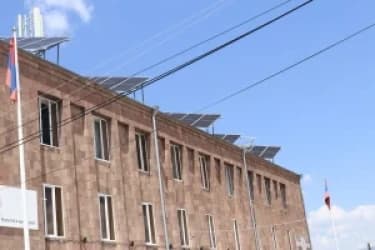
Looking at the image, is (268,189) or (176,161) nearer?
(176,161)

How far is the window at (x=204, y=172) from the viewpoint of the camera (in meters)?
35.9

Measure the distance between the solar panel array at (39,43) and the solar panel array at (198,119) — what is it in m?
12.2

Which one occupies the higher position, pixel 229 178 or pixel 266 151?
pixel 266 151

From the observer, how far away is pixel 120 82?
93.0 ft

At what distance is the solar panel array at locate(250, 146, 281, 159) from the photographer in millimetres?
47875

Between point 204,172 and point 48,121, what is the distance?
1464 centimetres

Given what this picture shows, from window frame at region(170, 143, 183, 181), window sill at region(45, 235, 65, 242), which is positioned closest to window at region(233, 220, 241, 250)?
window frame at region(170, 143, 183, 181)

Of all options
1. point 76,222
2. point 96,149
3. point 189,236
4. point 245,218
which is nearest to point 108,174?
point 96,149

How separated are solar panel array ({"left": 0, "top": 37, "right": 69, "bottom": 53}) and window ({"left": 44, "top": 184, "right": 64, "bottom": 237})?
5083 mm

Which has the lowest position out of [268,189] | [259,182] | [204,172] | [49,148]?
[49,148]

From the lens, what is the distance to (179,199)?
105ft

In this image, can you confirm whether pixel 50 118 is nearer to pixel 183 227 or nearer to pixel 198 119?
pixel 183 227

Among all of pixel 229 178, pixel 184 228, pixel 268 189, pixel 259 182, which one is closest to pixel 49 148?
pixel 184 228

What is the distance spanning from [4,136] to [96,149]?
19.7 ft
